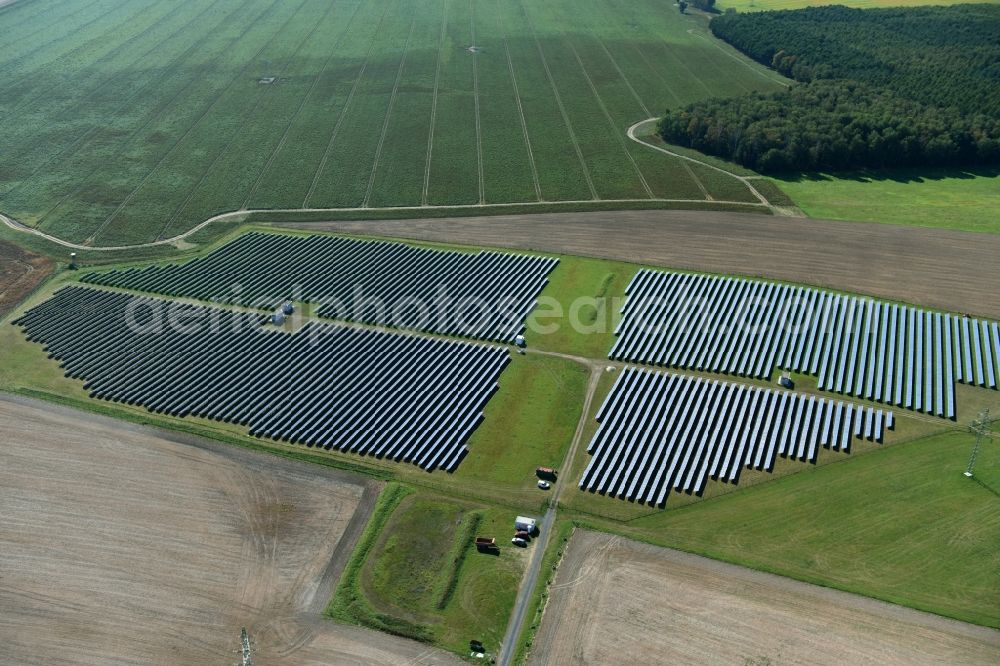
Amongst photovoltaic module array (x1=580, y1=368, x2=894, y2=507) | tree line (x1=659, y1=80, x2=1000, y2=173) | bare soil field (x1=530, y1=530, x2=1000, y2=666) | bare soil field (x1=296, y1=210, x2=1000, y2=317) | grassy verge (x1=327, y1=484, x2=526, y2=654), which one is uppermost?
tree line (x1=659, y1=80, x2=1000, y2=173)

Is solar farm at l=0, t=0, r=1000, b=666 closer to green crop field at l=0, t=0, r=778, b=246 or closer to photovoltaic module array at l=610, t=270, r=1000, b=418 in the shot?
photovoltaic module array at l=610, t=270, r=1000, b=418

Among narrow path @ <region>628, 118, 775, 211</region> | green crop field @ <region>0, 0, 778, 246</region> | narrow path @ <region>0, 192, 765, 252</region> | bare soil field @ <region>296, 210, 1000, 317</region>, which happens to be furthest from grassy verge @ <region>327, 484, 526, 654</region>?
narrow path @ <region>628, 118, 775, 211</region>

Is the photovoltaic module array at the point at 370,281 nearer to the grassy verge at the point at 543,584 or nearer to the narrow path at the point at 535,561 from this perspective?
the narrow path at the point at 535,561

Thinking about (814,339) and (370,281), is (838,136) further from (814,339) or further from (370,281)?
(370,281)

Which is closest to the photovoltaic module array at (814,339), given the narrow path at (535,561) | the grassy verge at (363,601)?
the narrow path at (535,561)

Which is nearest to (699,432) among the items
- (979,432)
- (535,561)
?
(535,561)

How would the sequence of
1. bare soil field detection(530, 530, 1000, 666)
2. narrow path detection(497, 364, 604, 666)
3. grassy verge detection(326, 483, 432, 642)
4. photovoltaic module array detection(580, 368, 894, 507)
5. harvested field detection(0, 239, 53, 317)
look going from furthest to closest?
Answer: harvested field detection(0, 239, 53, 317)
photovoltaic module array detection(580, 368, 894, 507)
grassy verge detection(326, 483, 432, 642)
narrow path detection(497, 364, 604, 666)
bare soil field detection(530, 530, 1000, 666)

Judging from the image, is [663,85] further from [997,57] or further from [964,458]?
[964,458]
